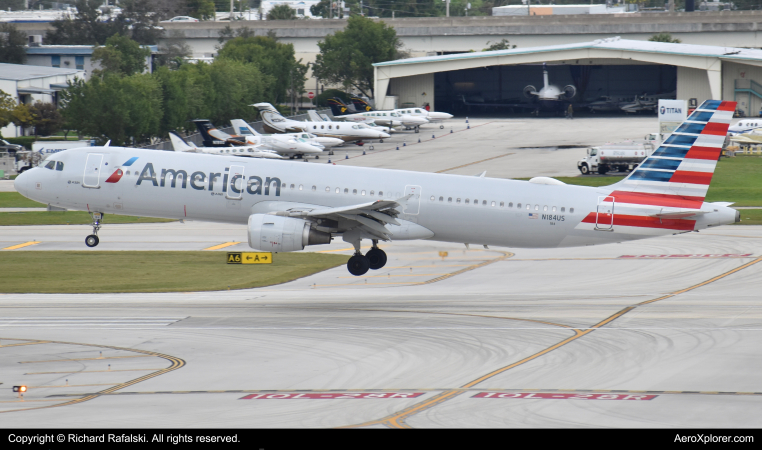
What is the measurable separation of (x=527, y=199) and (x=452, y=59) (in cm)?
10059

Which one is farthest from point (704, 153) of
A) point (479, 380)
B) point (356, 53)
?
point (356, 53)

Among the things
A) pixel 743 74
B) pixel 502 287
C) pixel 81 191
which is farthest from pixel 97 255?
pixel 743 74

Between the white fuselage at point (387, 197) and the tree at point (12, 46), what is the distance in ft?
396

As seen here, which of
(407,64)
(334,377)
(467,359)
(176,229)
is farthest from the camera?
(407,64)

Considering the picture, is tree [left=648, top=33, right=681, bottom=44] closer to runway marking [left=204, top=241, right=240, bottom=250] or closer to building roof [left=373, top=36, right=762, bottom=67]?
building roof [left=373, top=36, right=762, bottom=67]

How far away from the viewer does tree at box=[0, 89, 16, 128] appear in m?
106

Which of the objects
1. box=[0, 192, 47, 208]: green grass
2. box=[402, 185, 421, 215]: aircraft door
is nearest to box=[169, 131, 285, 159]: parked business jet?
box=[0, 192, 47, 208]: green grass

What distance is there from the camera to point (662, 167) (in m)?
35.9

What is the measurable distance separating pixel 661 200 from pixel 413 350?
564 inches

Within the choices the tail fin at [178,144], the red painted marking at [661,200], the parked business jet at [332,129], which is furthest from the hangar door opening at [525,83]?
the red painted marking at [661,200]

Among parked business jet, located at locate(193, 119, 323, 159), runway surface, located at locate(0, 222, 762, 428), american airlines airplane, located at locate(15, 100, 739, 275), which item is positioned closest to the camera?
runway surface, located at locate(0, 222, 762, 428)

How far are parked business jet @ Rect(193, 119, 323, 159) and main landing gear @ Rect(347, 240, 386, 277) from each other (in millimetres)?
59118

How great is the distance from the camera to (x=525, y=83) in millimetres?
154000
